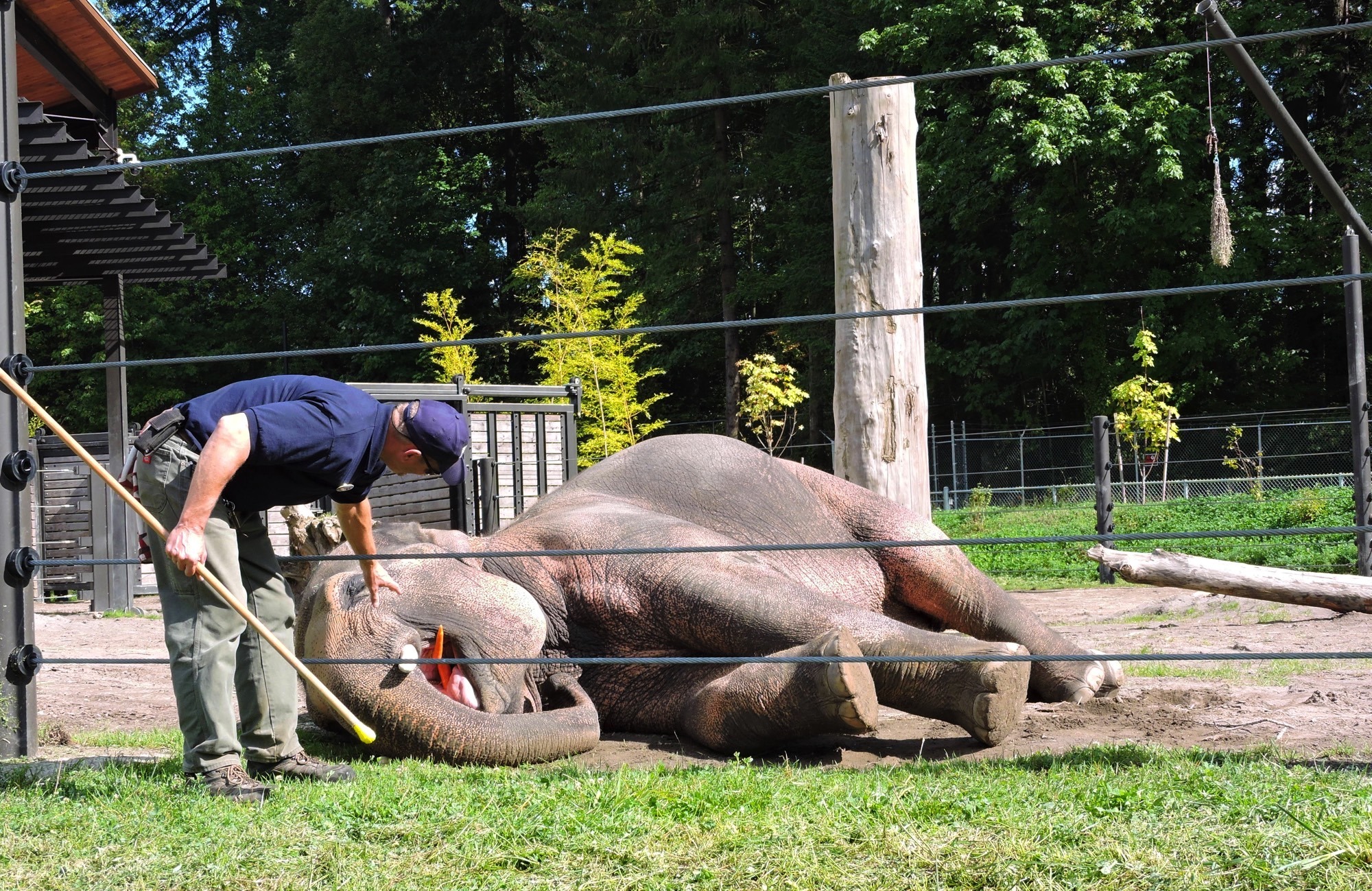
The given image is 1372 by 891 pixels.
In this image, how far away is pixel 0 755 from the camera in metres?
4.48

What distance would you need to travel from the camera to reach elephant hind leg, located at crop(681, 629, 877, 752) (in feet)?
14.2

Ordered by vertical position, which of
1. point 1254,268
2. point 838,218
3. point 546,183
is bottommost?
point 838,218

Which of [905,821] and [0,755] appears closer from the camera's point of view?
[905,821]

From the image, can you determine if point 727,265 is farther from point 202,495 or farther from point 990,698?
point 202,495

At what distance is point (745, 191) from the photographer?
3112cm

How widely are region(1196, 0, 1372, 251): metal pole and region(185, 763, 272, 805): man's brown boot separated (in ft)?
16.9

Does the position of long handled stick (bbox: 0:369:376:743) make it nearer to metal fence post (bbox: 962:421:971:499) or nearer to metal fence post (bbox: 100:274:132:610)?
metal fence post (bbox: 100:274:132:610)

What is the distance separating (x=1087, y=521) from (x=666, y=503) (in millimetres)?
14684

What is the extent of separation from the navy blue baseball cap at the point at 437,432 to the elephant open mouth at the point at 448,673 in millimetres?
1107

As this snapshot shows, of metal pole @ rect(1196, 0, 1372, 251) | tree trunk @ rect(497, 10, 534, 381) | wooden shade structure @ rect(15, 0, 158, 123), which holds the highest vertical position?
tree trunk @ rect(497, 10, 534, 381)

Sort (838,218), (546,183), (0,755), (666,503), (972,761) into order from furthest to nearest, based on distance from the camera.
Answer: (546,183) → (838,218) → (666,503) → (0,755) → (972,761)

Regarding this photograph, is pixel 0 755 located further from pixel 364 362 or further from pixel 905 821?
pixel 364 362

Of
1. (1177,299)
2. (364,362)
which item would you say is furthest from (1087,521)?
(364,362)

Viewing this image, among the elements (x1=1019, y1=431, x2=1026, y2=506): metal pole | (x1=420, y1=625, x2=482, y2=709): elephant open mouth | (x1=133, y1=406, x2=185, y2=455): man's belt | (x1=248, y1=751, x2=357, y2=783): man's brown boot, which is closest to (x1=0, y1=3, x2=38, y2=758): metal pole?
(x1=133, y1=406, x2=185, y2=455): man's belt
